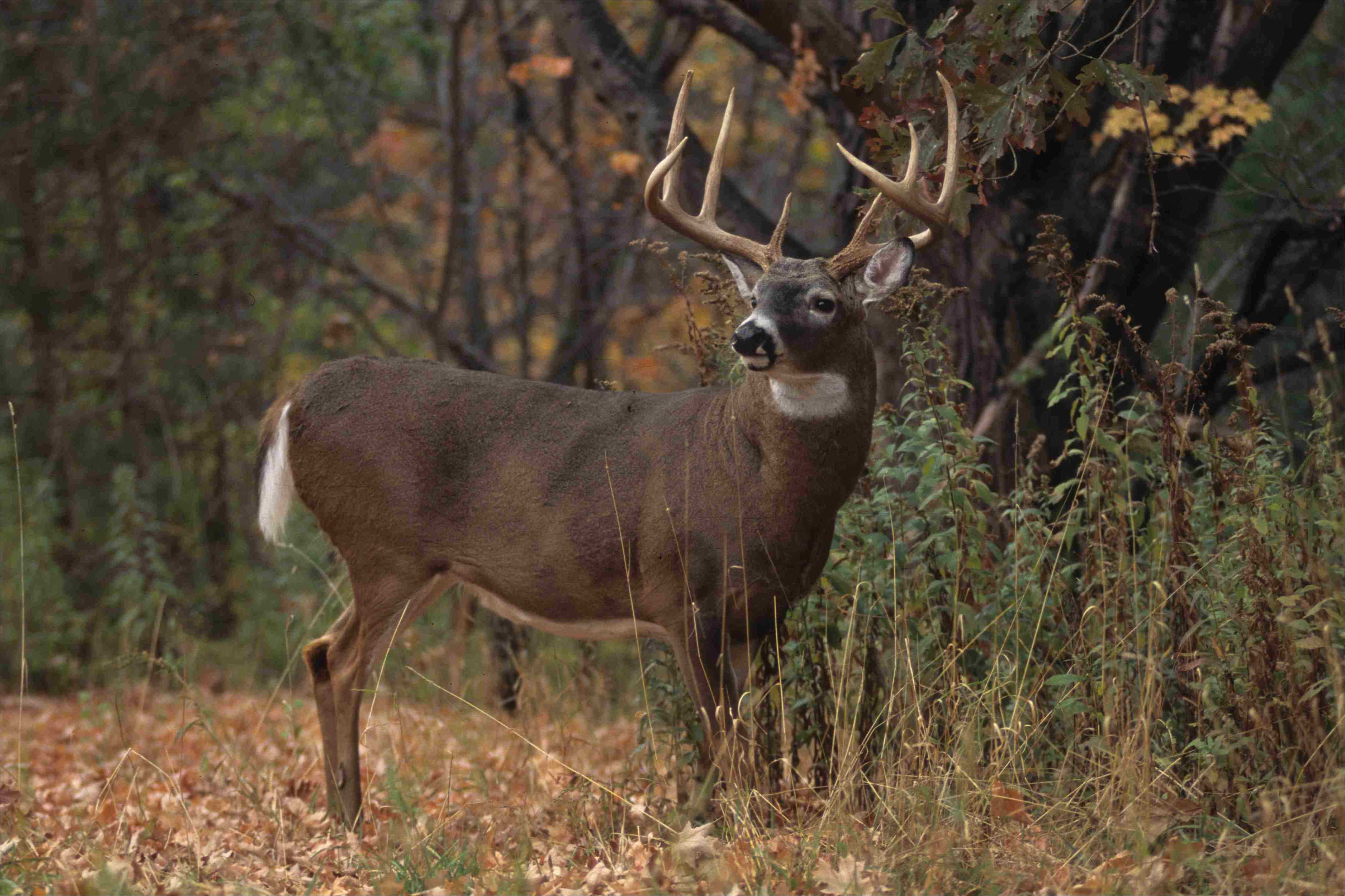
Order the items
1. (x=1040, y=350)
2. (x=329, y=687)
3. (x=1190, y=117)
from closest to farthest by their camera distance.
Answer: (x=329, y=687)
(x=1190, y=117)
(x=1040, y=350)

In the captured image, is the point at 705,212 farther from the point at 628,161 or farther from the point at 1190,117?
the point at 628,161

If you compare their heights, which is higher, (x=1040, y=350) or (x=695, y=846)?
(x=1040, y=350)

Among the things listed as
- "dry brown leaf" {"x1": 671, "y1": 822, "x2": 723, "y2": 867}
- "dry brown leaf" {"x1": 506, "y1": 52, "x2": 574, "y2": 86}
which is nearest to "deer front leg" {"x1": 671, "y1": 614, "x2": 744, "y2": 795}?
"dry brown leaf" {"x1": 671, "y1": 822, "x2": 723, "y2": 867}

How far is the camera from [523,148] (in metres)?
10.5

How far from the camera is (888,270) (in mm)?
4512

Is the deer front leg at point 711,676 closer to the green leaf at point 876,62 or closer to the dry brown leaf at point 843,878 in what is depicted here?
the dry brown leaf at point 843,878

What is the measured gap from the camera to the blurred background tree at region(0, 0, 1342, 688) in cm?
617

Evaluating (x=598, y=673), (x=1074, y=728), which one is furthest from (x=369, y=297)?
(x=1074, y=728)

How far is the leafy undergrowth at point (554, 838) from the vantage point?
149 inches

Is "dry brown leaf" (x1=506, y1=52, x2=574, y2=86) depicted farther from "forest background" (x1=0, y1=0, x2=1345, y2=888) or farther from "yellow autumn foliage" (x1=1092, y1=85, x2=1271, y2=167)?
"yellow autumn foliage" (x1=1092, y1=85, x2=1271, y2=167)

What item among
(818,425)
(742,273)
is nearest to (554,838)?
(818,425)

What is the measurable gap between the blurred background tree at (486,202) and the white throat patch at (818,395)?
863 mm


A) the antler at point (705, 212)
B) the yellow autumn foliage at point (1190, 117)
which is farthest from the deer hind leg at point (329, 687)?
the yellow autumn foliage at point (1190, 117)

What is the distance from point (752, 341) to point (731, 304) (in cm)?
114
